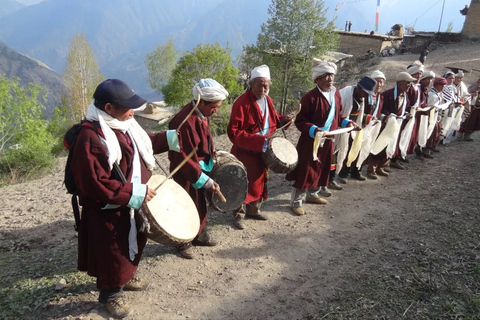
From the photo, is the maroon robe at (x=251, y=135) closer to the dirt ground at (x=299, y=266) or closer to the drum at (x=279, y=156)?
the drum at (x=279, y=156)

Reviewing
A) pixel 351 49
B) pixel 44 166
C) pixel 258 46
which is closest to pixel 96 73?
pixel 258 46

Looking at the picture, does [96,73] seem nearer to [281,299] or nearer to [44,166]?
[44,166]

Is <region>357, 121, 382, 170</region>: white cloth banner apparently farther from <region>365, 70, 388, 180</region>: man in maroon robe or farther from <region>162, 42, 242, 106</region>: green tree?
<region>162, 42, 242, 106</region>: green tree

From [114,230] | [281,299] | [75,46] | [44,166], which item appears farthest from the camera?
[75,46]

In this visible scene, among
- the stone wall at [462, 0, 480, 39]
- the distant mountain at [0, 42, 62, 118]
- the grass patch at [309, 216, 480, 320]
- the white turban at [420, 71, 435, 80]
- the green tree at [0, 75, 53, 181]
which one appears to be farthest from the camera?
the distant mountain at [0, 42, 62, 118]

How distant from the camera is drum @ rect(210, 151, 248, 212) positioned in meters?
3.93

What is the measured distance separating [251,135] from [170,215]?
177 cm

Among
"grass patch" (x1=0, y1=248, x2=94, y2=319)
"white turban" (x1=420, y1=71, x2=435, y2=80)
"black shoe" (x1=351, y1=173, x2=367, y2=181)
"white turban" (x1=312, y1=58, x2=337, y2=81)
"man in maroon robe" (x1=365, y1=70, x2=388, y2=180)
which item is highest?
"white turban" (x1=312, y1=58, x2=337, y2=81)

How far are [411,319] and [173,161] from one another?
2.62m

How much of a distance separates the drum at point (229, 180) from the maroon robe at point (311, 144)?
1237 mm

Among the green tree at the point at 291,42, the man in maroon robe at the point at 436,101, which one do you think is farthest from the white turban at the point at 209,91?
the green tree at the point at 291,42

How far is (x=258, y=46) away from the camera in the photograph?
22.8 metres

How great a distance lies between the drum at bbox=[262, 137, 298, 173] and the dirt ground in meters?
0.93

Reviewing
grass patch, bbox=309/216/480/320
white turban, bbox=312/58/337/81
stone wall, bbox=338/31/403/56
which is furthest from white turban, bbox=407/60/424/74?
stone wall, bbox=338/31/403/56
